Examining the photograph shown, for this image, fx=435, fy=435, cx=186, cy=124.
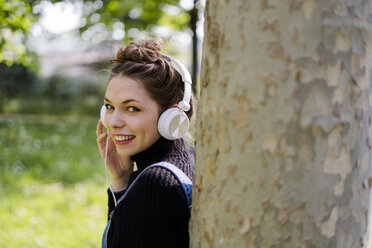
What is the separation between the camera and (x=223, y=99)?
115cm

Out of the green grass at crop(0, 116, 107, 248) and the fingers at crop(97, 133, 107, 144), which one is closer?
the fingers at crop(97, 133, 107, 144)

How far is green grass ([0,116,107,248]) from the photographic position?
16.4 feet

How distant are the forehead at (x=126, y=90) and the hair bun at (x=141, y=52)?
15 cm

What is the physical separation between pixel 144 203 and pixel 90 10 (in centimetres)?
724

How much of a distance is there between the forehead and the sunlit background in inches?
19.5

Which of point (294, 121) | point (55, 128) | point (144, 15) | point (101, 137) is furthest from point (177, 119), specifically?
point (55, 128)

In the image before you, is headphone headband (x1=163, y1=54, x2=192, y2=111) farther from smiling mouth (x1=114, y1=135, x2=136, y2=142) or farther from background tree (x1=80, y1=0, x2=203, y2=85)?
background tree (x1=80, y1=0, x2=203, y2=85)

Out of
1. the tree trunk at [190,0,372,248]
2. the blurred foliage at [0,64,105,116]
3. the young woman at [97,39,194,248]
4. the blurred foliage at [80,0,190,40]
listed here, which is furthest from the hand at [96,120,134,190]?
the blurred foliage at [0,64,105,116]

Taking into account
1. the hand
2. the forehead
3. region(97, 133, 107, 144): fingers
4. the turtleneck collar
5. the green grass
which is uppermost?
the forehead

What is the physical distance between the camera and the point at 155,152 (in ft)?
6.41

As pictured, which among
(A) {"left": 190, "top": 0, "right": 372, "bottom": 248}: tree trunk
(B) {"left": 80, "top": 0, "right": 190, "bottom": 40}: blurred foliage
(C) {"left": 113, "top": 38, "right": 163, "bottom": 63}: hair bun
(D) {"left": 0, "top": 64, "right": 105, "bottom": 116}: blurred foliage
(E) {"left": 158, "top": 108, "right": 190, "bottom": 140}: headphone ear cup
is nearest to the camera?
(A) {"left": 190, "top": 0, "right": 372, "bottom": 248}: tree trunk

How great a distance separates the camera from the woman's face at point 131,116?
190cm

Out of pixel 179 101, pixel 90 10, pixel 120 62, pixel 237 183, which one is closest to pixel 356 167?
pixel 237 183

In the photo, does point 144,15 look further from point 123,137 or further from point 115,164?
point 123,137
